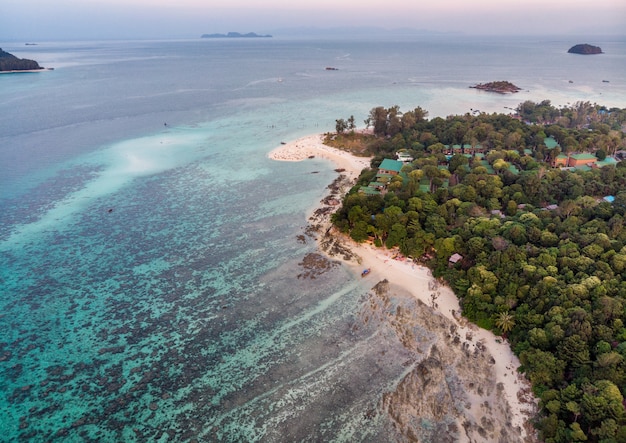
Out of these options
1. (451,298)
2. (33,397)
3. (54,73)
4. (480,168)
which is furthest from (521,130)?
(54,73)

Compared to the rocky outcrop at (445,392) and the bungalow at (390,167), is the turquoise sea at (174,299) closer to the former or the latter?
the rocky outcrop at (445,392)

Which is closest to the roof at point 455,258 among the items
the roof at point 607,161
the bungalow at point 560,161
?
the bungalow at point 560,161

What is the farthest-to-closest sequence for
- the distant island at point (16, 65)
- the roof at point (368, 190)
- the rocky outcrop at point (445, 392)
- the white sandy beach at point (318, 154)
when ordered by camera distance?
the distant island at point (16, 65), the white sandy beach at point (318, 154), the roof at point (368, 190), the rocky outcrop at point (445, 392)

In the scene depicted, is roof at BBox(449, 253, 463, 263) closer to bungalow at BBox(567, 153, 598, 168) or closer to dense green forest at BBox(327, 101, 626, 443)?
dense green forest at BBox(327, 101, 626, 443)

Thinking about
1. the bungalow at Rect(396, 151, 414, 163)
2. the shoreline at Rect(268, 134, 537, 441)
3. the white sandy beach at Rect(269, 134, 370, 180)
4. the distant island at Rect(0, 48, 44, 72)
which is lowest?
the shoreline at Rect(268, 134, 537, 441)

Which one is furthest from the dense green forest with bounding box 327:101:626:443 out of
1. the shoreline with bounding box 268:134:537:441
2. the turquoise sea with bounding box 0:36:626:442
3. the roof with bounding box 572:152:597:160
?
the turquoise sea with bounding box 0:36:626:442

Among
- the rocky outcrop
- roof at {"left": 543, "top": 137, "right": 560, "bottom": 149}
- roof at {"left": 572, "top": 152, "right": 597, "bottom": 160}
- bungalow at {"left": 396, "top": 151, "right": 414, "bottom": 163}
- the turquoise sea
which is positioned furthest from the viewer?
roof at {"left": 543, "top": 137, "right": 560, "bottom": 149}
